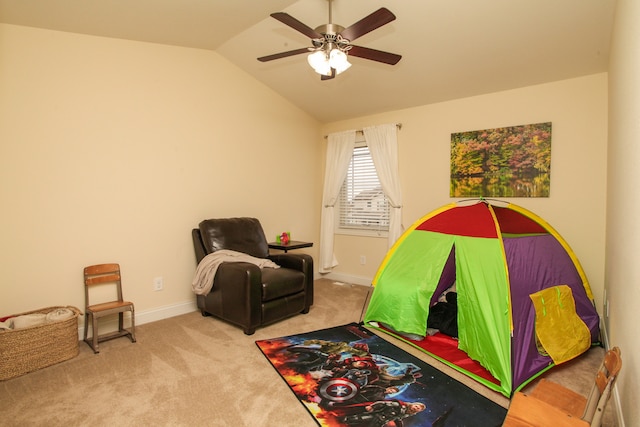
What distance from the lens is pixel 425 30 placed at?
9.12 ft

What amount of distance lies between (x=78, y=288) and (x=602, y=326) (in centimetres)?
439

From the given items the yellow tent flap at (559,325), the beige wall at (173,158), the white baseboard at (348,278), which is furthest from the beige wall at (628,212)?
the white baseboard at (348,278)

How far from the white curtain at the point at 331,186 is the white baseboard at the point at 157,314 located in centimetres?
196

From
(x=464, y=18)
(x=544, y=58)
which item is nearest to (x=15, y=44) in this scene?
(x=464, y=18)

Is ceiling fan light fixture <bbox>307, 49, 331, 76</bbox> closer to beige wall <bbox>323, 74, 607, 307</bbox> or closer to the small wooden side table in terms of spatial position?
beige wall <bbox>323, 74, 607, 307</bbox>

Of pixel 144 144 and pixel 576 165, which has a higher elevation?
pixel 144 144

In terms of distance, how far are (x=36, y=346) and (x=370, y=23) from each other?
10.1 ft

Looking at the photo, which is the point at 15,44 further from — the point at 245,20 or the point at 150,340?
the point at 150,340

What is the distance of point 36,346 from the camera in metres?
2.30

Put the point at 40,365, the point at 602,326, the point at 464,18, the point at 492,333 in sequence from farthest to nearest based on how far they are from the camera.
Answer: the point at 602,326, the point at 464,18, the point at 40,365, the point at 492,333

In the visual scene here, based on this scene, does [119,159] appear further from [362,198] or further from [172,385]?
[362,198]

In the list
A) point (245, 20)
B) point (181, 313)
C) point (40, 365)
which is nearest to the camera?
point (40, 365)

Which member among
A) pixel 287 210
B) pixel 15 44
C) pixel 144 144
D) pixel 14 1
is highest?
pixel 14 1

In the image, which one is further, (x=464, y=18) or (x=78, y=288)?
(x=78, y=288)
